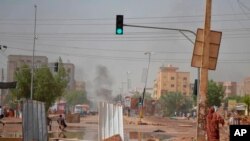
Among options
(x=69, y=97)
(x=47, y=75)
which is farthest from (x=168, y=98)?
(x=47, y=75)

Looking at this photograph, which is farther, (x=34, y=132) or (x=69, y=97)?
(x=69, y=97)

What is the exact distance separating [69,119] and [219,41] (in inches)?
1976

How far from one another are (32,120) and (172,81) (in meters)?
176

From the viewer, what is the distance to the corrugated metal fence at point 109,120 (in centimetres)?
2016

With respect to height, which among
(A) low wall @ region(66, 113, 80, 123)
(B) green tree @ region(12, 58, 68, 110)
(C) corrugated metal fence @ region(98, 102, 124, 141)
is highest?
(B) green tree @ region(12, 58, 68, 110)

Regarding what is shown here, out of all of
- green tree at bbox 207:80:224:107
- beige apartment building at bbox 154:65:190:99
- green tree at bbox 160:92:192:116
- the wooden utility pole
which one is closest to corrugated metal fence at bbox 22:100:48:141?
the wooden utility pole

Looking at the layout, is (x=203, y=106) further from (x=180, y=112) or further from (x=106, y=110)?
(x=180, y=112)

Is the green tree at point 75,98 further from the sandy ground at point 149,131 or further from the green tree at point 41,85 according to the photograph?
the sandy ground at point 149,131

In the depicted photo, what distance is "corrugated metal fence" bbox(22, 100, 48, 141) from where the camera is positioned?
14383mm

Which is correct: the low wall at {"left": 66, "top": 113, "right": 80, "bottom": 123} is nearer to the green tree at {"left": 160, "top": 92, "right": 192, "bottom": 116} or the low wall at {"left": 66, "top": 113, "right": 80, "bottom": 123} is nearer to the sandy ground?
the sandy ground

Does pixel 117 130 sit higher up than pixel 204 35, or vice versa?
pixel 204 35

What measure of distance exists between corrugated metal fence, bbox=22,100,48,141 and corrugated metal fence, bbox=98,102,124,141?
5147 mm

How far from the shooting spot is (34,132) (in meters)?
14.7

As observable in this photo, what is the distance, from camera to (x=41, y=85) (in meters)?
72.9
